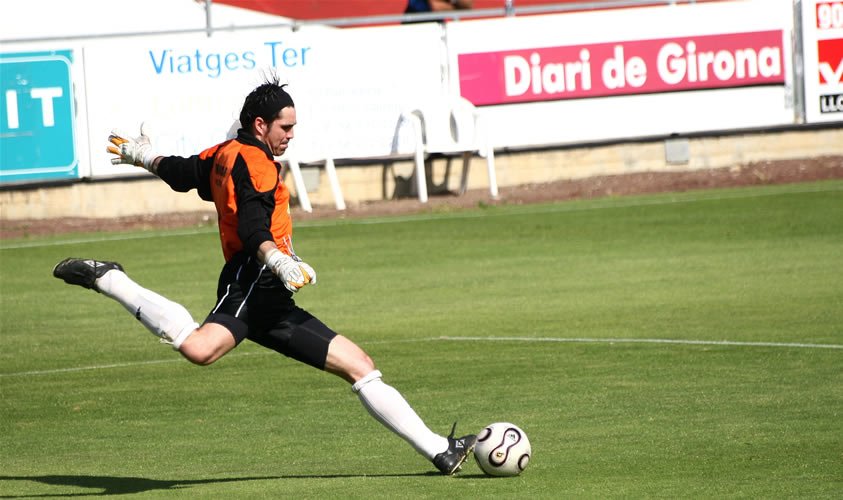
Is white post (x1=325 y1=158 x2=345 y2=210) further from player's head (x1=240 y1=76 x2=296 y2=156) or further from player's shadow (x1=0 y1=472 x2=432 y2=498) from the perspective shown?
player's head (x1=240 y1=76 x2=296 y2=156)

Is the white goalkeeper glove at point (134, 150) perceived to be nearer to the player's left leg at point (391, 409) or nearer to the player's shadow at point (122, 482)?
the player's left leg at point (391, 409)

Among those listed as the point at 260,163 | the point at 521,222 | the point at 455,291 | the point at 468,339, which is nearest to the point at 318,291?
the point at 455,291

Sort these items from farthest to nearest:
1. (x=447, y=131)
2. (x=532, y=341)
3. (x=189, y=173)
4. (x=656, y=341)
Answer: (x=447, y=131) → (x=532, y=341) → (x=656, y=341) → (x=189, y=173)

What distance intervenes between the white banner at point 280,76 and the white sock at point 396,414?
13.8 meters

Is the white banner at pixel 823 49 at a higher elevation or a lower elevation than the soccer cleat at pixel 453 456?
higher

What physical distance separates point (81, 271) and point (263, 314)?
3.23 ft

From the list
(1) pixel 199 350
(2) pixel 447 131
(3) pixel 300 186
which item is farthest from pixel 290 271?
(2) pixel 447 131

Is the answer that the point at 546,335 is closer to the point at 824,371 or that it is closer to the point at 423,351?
the point at 423,351

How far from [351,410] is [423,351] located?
2.39 meters

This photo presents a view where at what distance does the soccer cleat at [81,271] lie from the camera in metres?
8.20

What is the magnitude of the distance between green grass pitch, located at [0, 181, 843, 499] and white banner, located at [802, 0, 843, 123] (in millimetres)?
4515

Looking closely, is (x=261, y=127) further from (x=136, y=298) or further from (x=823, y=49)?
(x=823, y=49)


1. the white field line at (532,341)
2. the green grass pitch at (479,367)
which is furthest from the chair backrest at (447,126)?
the white field line at (532,341)

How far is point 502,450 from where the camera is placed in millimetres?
8133
